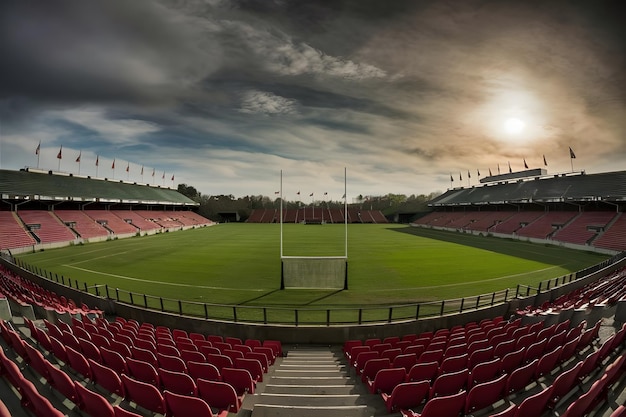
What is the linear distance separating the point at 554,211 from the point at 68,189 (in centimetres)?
8493

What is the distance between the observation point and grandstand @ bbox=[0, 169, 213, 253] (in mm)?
42562

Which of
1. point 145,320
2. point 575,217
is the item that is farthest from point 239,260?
point 575,217

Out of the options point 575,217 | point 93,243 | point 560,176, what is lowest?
point 93,243

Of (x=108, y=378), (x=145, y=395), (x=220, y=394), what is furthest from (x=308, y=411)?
(x=108, y=378)

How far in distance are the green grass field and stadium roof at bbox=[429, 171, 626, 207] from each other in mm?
13516

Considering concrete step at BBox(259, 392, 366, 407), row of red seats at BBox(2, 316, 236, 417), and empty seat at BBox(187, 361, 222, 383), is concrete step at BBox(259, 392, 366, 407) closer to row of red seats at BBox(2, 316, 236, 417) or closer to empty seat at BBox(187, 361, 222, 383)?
row of red seats at BBox(2, 316, 236, 417)

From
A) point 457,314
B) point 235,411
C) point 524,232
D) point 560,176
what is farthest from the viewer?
point 560,176

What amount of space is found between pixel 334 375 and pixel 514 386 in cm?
431

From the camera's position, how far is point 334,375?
8477mm

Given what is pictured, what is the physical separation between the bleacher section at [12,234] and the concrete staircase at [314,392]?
45059 mm

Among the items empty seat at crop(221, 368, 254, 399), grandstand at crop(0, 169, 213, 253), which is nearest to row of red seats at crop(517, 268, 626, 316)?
empty seat at crop(221, 368, 254, 399)

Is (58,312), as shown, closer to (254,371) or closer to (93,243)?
(254,371)

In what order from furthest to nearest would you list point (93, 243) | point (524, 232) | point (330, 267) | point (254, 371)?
point (524, 232), point (93, 243), point (330, 267), point (254, 371)

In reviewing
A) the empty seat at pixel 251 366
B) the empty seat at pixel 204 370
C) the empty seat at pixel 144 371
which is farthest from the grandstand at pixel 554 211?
the empty seat at pixel 144 371
